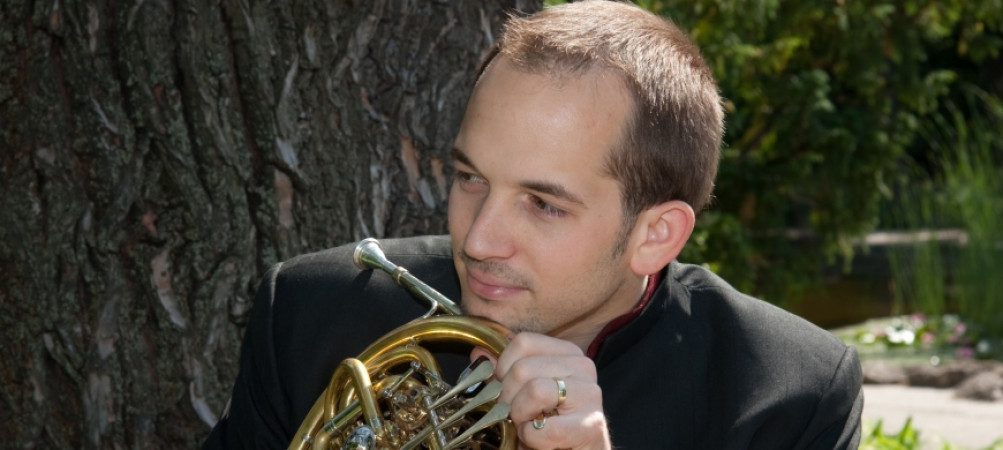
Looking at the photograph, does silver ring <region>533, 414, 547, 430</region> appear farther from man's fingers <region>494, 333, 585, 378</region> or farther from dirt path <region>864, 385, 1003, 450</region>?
dirt path <region>864, 385, 1003, 450</region>

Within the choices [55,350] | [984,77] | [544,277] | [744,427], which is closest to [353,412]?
[544,277]

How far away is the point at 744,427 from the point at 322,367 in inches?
28.6

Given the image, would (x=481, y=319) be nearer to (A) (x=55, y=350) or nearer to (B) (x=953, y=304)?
(A) (x=55, y=350)

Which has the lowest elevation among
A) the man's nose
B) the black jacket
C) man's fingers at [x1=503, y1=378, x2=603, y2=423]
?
the black jacket

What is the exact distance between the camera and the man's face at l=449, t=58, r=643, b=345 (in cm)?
205

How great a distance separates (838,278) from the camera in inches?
510

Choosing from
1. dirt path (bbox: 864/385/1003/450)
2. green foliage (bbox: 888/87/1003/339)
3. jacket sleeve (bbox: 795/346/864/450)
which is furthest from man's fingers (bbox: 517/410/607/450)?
green foliage (bbox: 888/87/1003/339)

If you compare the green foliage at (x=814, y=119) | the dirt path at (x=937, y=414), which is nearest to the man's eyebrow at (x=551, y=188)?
the dirt path at (x=937, y=414)

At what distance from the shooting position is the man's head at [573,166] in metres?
2.06

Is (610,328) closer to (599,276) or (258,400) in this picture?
(599,276)

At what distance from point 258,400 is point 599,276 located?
638mm

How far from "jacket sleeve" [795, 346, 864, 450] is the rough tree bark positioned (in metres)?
1.13

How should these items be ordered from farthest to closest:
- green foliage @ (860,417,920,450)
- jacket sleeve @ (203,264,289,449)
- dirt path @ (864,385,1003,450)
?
1. dirt path @ (864,385,1003,450)
2. green foliage @ (860,417,920,450)
3. jacket sleeve @ (203,264,289,449)

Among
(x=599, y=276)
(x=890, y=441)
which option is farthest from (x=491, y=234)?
(x=890, y=441)
